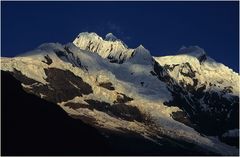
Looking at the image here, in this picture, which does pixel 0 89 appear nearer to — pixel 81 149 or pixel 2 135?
pixel 2 135

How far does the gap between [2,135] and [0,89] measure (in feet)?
33.7

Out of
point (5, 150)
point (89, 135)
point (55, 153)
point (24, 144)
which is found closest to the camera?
point (5, 150)

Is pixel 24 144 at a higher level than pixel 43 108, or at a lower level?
lower

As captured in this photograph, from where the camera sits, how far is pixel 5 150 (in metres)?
95.2

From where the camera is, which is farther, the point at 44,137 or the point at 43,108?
the point at 43,108

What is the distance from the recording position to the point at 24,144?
103250mm

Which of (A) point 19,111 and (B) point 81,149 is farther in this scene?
(B) point 81,149

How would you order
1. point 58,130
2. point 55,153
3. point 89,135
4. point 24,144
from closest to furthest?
point 24,144 → point 55,153 → point 58,130 → point 89,135

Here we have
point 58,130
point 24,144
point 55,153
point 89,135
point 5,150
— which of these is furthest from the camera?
point 89,135

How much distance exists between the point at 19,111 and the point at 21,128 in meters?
6.19

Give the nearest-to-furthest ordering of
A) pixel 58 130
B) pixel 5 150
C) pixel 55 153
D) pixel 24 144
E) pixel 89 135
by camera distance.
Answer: pixel 5 150 < pixel 24 144 < pixel 55 153 < pixel 58 130 < pixel 89 135

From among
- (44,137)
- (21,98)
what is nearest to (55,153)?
(44,137)

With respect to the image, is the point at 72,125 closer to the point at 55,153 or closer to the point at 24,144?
the point at 55,153

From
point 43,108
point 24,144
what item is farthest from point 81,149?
point 24,144
